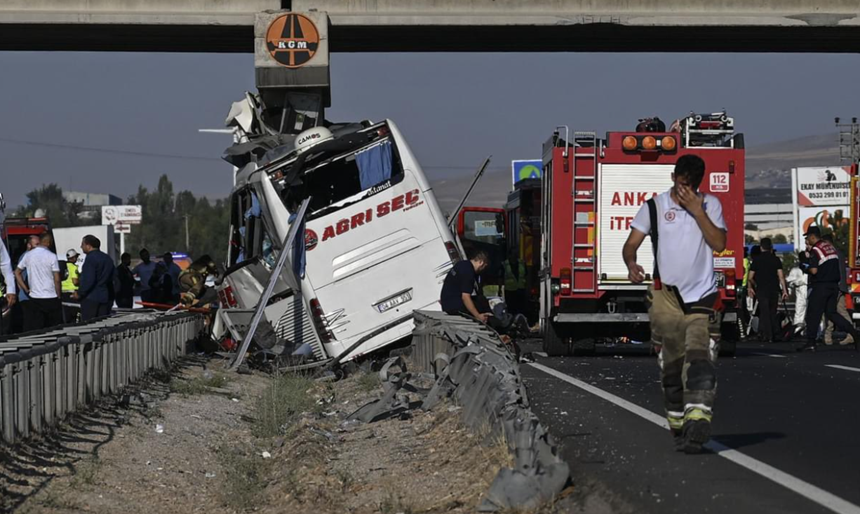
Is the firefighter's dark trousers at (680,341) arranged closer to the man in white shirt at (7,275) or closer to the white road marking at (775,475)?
the white road marking at (775,475)

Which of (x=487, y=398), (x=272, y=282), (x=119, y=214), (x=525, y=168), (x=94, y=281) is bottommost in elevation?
(x=487, y=398)

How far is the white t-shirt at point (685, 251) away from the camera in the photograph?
930 centimetres

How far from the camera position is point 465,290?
17094mm

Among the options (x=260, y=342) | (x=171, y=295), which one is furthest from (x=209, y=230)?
(x=260, y=342)

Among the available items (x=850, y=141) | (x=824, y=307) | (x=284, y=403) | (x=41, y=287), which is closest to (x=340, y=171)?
(x=41, y=287)

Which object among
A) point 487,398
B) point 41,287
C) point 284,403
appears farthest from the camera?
point 41,287

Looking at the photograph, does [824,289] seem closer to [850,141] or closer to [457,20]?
[457,20]

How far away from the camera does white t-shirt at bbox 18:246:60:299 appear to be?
1973 centimetres

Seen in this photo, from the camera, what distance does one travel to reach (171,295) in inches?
1217

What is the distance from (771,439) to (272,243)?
1052 cm

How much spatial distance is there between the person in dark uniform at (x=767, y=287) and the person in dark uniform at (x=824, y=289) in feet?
13.0

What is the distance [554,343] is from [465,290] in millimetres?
4751

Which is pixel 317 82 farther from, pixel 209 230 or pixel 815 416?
pixel 209 230

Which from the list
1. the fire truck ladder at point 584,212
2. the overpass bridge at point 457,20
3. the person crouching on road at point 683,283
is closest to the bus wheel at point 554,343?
the fire truck ladder at point 584,212
